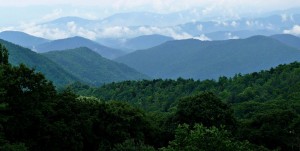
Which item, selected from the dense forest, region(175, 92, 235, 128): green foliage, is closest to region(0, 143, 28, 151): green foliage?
the dense forest

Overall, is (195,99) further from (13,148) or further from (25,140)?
(13,148)

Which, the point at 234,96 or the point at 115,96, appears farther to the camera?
the point at 115,96

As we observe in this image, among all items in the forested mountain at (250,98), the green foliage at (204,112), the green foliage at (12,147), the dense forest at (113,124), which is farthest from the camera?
the green foliage at (204,112)

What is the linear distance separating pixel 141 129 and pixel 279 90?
63.9 metres

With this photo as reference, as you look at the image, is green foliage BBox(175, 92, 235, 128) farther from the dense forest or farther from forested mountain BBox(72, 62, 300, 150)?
forested mountain BBox(72, 62, 300, 150)

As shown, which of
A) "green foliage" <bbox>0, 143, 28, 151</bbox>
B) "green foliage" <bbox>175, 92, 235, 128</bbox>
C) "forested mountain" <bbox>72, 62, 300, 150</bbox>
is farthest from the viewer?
"green foliage" <bbox>175, 92, 235, 128</bbox>

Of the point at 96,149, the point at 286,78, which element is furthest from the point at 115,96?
the point at 96,149

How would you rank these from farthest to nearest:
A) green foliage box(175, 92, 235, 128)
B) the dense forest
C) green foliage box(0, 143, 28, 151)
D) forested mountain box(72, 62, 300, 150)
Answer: green foliage box(175, 92, 235, 128), forested mountain box(72, 62, 300, 150), the dense forest, green foliage box(0, 143, 28, 151)

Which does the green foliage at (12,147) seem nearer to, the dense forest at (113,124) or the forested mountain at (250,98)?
the dense forest at (113,124)

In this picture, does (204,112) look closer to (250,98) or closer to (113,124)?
(113,124)

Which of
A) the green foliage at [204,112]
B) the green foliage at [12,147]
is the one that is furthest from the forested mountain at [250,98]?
the green foliage at [12,147]

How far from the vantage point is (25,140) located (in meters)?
38.9

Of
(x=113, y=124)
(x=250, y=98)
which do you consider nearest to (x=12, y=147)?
(x=113, y=124)

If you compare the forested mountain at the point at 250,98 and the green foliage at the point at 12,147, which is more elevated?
the forested mountain at the point at 250,98
